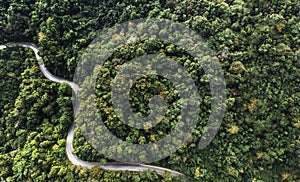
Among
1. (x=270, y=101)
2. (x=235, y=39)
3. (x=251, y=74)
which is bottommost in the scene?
(x=270, y=101)

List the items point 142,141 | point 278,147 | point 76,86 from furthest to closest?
point 76,86
point 278,147
point 142,141

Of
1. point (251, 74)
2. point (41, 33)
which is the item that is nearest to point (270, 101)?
point (251, 74)

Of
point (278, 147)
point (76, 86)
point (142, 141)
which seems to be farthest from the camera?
point (76, 86)

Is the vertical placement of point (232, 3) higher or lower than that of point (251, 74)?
higher

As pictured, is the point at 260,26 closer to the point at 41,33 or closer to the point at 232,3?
the point at 232,3

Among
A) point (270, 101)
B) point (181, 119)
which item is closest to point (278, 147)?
point (270, 101)

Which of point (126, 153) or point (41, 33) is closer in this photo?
point (126, 153)
